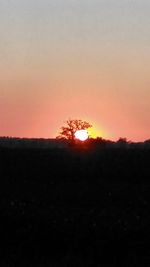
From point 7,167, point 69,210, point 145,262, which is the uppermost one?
point 7,167

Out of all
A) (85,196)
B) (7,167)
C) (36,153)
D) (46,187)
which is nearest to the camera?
(85,196)

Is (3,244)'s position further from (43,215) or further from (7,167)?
(7,167)

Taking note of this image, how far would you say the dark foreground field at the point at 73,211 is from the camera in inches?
681

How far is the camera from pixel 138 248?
18.0 m

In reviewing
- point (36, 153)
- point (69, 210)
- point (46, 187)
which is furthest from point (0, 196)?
point (36, 153)

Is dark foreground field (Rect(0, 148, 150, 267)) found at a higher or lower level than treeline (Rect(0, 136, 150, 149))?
lower

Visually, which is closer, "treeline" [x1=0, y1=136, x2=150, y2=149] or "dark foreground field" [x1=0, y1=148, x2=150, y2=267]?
"dark foreground field" [x1=0, y1=148, x2=150, y2=267]

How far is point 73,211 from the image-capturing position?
2261 centimetres

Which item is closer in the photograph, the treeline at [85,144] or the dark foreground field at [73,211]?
the dark foreground field at [73,211]

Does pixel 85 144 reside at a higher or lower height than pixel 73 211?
higher

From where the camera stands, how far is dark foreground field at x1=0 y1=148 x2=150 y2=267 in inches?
681

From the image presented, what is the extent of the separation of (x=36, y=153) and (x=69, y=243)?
20.6m

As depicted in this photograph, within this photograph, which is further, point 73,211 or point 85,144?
point 85,144

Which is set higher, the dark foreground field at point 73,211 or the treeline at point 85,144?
the treeline at point 85,144
